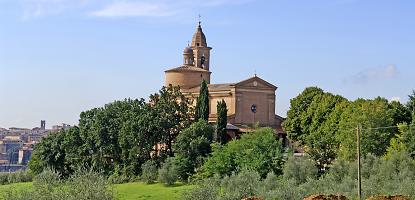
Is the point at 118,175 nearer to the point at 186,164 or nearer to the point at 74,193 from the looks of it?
the point at 186,164

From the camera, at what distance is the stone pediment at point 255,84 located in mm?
69525

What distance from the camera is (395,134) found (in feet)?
148

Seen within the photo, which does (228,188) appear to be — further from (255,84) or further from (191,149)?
(255,84)

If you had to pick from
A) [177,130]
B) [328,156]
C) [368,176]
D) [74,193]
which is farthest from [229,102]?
[74,193]

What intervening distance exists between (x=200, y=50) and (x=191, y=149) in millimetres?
27730

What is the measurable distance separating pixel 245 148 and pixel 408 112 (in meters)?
11.3

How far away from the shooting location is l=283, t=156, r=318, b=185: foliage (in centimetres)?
4422

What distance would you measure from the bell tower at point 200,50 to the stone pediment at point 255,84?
11.3 metres

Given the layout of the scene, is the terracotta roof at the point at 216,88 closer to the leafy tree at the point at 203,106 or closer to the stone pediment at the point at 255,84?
the stone pediment at the point at 255,84

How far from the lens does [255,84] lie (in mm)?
70438

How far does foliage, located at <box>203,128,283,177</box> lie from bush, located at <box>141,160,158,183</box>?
18.5 ft

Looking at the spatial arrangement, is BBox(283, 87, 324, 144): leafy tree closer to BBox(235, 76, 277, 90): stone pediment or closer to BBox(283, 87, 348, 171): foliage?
BBox(283, 87, 348, 171): foliage

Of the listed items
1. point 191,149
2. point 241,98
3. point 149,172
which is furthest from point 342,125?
point 241,98

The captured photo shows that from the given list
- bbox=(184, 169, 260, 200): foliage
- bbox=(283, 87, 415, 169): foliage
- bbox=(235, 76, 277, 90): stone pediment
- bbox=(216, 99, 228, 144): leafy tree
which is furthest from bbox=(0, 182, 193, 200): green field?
bbox=(235, 76, 277, 90): stone pediment
